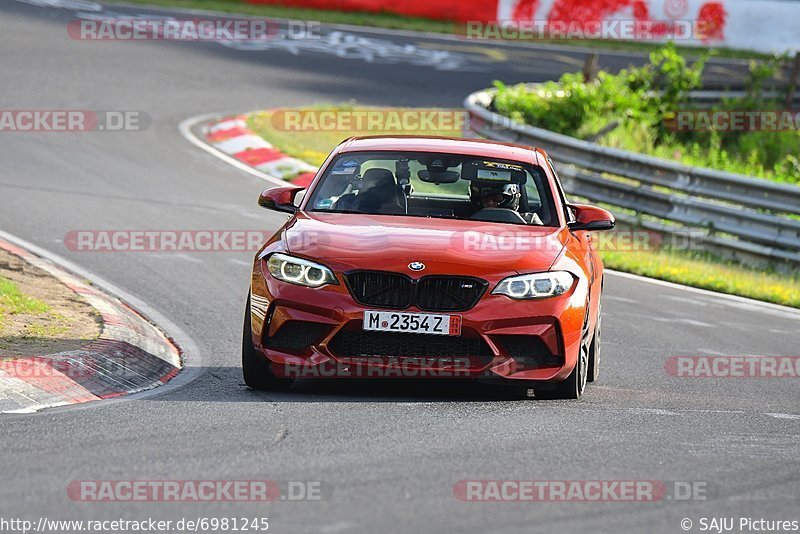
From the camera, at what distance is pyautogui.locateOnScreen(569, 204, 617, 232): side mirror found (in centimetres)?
862

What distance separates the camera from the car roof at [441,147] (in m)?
9.00

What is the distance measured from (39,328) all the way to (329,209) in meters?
2.00

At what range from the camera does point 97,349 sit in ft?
26.6

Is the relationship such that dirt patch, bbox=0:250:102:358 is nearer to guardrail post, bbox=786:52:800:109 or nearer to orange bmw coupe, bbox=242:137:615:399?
orange bmw coupe, bbox=242:137:615:399

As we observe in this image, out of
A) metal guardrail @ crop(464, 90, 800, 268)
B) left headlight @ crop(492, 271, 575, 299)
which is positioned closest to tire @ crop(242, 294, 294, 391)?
left headlight @ crop(492, 271, 575, 299)

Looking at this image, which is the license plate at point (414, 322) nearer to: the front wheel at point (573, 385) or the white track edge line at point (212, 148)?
the front wheel at point (573, 385)

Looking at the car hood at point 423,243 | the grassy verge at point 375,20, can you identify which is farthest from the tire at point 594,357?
the grassy verge at point 375,20

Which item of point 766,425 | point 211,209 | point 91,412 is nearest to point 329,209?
point 91,412

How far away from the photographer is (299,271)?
758 cm

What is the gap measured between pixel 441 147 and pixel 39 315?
2885 mm

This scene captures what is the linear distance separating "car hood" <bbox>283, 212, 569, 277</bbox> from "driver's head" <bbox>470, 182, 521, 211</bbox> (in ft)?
1.40

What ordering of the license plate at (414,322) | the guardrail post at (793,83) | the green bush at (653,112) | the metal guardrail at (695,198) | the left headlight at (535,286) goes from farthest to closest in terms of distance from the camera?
1. the guardrail post at (793,83)
2. the green bush at (653,112)
3. the metal guardrail at (695,198)
4. the left headlight at (535,286)
5. the license plate at (414,322)

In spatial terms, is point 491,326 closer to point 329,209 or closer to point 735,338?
point 329,209

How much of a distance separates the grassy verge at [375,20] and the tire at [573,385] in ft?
72.6
